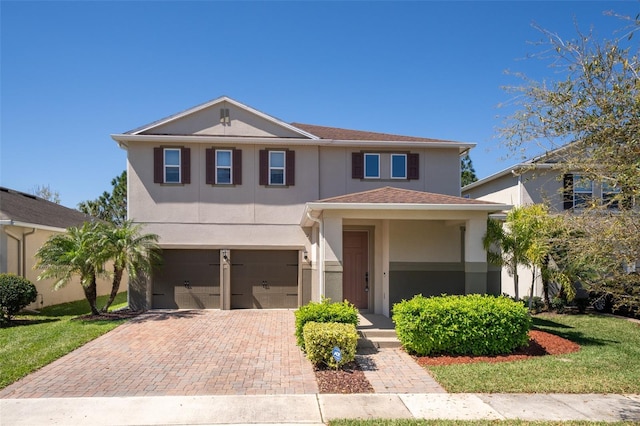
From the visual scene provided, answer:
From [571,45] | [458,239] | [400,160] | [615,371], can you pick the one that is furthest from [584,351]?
[400,160]

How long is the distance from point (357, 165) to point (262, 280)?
546 cm

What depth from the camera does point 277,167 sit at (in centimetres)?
1534

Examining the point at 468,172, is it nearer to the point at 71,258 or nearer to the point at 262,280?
the point at 262,280

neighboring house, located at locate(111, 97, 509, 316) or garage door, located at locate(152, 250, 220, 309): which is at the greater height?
neighboring house, located at locate(111, 97, 509, 316)

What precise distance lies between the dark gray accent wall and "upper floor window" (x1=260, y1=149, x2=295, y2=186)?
533 cm

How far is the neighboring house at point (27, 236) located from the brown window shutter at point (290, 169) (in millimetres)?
6941

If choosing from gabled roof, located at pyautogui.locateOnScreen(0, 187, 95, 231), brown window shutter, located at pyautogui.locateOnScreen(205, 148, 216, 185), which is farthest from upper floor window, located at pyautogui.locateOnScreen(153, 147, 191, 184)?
gabled roof, located at pyautogui.locateOnScreen(0, 187, 95, 231)

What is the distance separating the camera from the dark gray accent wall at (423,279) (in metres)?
12.1

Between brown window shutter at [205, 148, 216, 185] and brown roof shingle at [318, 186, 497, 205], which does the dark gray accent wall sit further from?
brown window shutter at [205, 148, 216, 185]

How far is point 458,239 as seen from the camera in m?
12.3

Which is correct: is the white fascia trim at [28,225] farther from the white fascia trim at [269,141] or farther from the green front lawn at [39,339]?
the white fascia trim at [269,141]

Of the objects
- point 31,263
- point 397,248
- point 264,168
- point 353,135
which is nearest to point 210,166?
point 264,168

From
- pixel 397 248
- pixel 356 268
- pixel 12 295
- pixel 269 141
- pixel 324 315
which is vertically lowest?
pixel 12 295

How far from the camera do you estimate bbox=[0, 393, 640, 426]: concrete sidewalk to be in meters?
5.70
